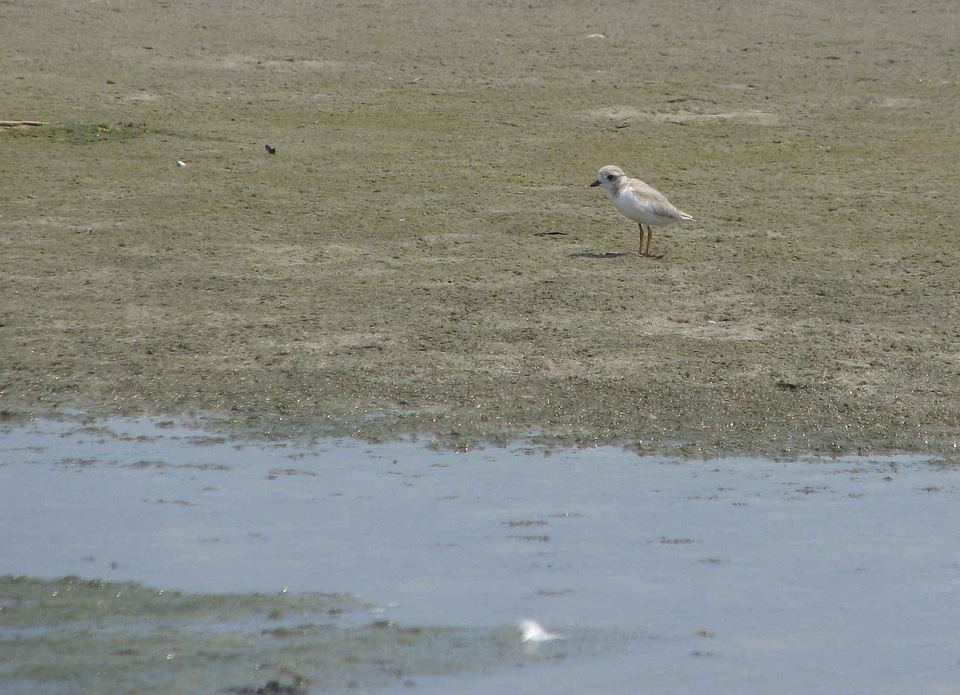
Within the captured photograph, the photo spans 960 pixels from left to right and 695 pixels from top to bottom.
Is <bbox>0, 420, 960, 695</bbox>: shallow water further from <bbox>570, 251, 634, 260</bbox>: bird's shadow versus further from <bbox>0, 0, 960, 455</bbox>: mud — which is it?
<bbox>570, 251, 634, 260</bbox>: bird's shadow

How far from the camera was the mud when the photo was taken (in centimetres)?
709

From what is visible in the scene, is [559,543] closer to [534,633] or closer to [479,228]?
[534,633]

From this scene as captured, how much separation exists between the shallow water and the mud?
0.42 meters

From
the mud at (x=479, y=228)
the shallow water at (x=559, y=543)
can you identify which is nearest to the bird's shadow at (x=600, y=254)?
the mud at (x=479, y=228)

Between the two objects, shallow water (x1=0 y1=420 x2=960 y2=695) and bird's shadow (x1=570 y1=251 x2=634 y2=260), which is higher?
bird's shadow (x1=570 y1=251 x2=634 y2=260)

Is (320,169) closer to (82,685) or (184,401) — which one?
(184,401)

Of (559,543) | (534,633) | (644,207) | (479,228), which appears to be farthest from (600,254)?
(534,633)

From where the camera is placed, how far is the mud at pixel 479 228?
7.09 m

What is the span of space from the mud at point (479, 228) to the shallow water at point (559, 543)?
425 millimetres

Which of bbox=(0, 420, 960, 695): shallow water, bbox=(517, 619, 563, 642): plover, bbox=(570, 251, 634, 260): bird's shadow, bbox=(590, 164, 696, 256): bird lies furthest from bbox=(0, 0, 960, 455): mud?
bbox=(517, 619, 563, 642): plover

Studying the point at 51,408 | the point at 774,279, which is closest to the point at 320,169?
the point at 774,279

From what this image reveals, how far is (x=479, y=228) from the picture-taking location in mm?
9805

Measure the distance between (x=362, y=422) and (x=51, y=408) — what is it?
142 cm

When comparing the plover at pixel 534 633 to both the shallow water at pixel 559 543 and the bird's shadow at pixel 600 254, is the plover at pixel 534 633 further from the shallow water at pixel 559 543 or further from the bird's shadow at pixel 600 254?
the bird's shadow at pixel 600 254
